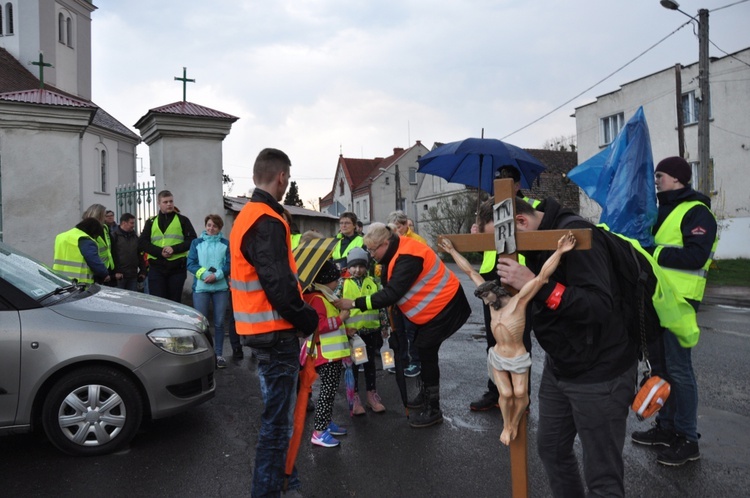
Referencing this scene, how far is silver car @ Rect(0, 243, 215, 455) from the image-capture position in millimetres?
4453

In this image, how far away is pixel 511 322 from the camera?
277cm

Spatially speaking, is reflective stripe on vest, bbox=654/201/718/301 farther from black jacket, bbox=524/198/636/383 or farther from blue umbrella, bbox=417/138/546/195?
blue umbrella, bbox=417/138/546/195

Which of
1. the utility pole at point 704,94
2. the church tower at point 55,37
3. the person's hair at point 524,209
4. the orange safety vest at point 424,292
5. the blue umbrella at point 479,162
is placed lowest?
the orange safety vest at point 424,292

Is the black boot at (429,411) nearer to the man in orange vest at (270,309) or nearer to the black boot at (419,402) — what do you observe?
the black boot at (419,402)

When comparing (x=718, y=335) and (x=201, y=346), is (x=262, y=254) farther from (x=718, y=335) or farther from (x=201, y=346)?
(x=718, y=335)

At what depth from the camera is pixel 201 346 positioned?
5164 mm

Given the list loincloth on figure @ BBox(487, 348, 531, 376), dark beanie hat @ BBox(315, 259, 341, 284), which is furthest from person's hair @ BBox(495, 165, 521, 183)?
loincloth on figure @ BBox(487, 348, 531, 376)

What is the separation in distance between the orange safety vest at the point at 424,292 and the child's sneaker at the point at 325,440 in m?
1.17

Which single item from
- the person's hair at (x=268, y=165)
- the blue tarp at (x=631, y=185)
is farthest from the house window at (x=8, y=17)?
the blue tarp at (x=631, y=185)

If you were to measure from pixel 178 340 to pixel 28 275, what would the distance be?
52.2 inches

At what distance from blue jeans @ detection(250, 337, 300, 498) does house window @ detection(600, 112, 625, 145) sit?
2966 cm

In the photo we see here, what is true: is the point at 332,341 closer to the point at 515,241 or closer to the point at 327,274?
the point at 327,274

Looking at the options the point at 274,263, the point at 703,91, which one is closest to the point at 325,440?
the point at 274,263

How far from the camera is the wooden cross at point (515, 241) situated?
2672 mm
